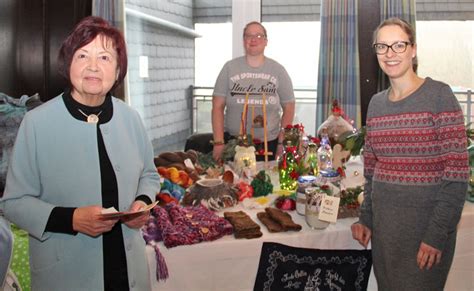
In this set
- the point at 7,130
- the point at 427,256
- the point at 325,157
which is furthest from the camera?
the point at 7,130

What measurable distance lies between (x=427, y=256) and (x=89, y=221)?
100 cm

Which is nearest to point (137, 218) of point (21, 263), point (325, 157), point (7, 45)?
point (21, 263)

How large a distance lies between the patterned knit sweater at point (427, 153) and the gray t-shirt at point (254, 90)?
137 centimetres

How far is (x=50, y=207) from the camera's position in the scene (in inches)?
49.5

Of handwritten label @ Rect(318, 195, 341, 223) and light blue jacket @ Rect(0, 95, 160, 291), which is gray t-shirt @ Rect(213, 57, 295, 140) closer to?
handwritten label @ Rect(318, 195, 341, 223)

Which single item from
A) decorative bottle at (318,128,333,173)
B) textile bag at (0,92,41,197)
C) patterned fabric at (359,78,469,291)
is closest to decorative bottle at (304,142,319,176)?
decorative bottle at (318,128,333,173)

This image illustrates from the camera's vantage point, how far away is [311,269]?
1800mm

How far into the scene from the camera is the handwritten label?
1809mm

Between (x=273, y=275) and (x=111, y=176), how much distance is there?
744 millimetres

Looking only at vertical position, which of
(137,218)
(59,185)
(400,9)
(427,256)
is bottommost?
(427,256)

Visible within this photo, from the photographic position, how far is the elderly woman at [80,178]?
1.25 meters

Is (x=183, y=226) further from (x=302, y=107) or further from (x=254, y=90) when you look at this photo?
Answer: (x=302, y=107)

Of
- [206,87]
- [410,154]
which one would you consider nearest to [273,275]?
[410,154]

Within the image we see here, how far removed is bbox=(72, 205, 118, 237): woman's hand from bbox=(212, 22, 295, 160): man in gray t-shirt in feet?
5.42
